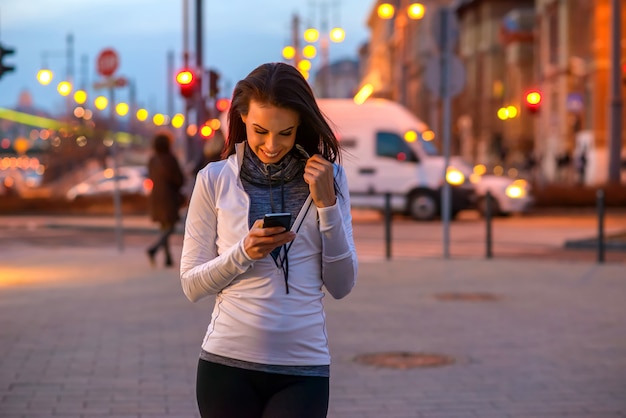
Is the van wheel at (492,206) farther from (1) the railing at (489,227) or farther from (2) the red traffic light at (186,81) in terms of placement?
(1) the railing at (489,227)

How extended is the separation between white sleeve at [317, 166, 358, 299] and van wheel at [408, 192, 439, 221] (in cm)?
2580

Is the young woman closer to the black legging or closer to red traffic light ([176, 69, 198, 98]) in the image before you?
the black legging

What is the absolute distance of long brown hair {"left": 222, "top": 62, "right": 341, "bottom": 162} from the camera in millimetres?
3762

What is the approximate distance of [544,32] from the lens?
6694cm

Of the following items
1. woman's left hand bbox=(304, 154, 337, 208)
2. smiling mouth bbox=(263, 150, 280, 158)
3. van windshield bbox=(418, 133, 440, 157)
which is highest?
van windshield bbox=(418, 133, 440, 157)

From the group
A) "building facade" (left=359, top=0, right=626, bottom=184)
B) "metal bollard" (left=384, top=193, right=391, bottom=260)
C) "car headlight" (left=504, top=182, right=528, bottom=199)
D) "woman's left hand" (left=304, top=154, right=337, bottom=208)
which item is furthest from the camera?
"building facade" (left=359, top=0, right=626, bottom=184)

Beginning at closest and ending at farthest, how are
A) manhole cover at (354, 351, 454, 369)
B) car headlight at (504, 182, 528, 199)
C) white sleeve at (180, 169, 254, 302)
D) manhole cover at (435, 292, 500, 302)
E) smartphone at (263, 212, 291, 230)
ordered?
1. smartphone at (263, 212, 291, 230)
2. white sleeve at (180, 169, 254, 302)
3. manhole cover at (354, 351, 454, 369)
4. manhole cover at (435, 292, 500, 302)
5. car headlight at (504, 182, 528, 199)

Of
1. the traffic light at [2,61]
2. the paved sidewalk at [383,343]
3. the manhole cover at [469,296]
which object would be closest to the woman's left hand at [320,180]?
the paved sidewalk at [383,343]

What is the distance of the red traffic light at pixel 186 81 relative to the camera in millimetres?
25438

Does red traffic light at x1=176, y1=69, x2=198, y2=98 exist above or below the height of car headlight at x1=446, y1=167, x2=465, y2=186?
above

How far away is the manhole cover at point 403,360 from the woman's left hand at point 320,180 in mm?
4993

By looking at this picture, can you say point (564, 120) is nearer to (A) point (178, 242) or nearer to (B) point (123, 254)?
(A) point (178, 242)

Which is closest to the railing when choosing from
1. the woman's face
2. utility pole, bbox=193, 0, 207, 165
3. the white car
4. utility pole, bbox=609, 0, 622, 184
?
utility pole, bbox=193, 0, 207, 165

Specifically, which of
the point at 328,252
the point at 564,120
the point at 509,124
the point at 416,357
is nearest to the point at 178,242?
the point at 416,357
